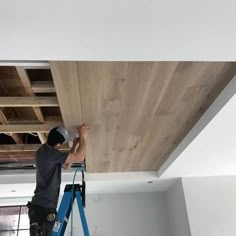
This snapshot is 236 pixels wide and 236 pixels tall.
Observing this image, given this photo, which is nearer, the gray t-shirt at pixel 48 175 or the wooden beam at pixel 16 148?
the gray t-shirt at pixel 48 175

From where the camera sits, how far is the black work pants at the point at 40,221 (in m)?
2.09

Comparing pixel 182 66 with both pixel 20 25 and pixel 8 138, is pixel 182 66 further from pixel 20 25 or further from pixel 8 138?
pixel 8 138

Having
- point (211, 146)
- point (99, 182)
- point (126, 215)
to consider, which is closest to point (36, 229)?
point (211, 146)

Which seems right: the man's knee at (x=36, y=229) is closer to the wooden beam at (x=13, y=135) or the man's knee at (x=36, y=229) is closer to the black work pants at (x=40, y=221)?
the black work pants at (x=40, y=221)

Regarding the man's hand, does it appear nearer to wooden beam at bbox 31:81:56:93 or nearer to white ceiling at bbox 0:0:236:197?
wooden beam at bbox 31:81:56:93

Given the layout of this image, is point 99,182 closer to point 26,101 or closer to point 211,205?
point 211,205

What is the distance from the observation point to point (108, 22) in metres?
1.17

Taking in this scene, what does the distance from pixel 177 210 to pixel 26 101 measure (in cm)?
333

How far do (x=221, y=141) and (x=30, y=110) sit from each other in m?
1.92

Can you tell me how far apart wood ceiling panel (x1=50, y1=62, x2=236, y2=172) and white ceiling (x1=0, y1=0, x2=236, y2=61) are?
0.24 metres

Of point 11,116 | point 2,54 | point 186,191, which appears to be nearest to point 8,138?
point 11,116

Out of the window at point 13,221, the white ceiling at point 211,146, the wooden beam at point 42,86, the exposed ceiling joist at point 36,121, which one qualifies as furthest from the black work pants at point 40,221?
the window at point 13,221

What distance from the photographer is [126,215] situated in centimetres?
496

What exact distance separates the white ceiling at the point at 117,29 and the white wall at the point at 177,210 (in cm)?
320
